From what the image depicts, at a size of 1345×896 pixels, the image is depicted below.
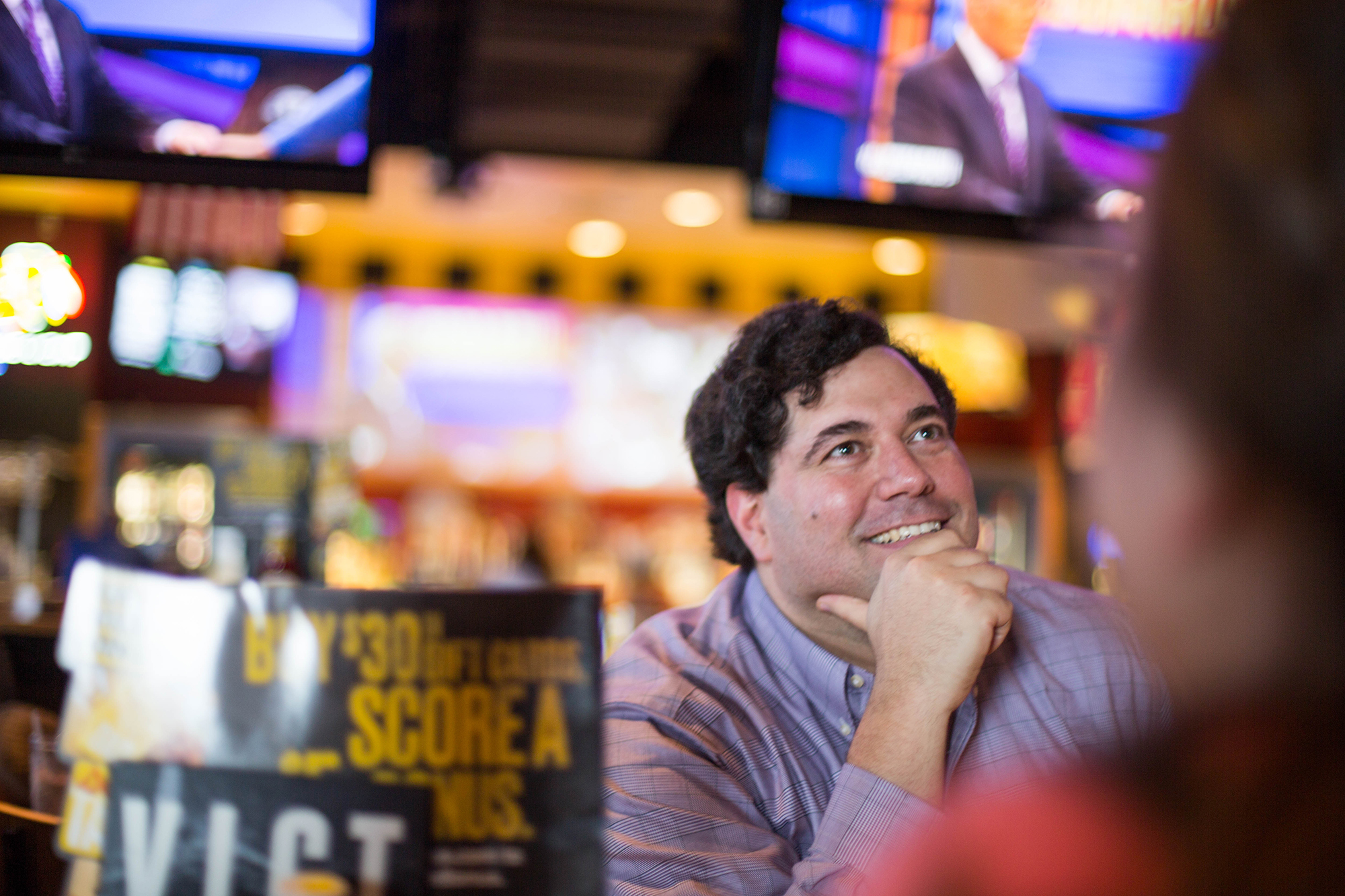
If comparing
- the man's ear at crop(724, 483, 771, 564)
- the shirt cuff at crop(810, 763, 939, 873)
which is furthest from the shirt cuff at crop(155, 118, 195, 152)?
the shirt cuff at crop(810, 763, 939, 873)

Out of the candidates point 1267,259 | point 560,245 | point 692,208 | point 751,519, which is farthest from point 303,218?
point 1267,259

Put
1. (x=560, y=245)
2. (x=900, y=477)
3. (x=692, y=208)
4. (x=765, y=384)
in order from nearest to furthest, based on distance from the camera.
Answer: (x=900, y=477)
(x=765, y=384)
(x=692, y=208)
(x=560, y=245)

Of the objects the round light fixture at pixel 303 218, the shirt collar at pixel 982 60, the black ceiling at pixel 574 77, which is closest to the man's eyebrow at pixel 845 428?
the shirt collar at pixel 982 60

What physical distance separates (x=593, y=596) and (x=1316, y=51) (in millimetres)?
695

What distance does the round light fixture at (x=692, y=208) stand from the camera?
22.0 feet

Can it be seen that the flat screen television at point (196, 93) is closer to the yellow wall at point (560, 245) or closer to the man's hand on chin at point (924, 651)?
the man's hand on chin at point (924, 651)

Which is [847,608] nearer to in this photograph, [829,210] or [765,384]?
[765,384]

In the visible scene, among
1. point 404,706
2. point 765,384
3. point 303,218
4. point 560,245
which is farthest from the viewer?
point 560,245

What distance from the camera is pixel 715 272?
8.37m

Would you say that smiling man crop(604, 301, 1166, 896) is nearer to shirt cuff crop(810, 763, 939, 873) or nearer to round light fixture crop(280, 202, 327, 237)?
shirt cuff crop(810, 763, 939, 873)

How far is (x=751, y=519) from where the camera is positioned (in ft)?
6.01

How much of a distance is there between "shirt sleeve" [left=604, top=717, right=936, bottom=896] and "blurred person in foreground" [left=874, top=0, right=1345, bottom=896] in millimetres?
706

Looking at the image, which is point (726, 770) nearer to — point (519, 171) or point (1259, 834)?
point (1259, 834)

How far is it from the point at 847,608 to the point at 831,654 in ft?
0.38
